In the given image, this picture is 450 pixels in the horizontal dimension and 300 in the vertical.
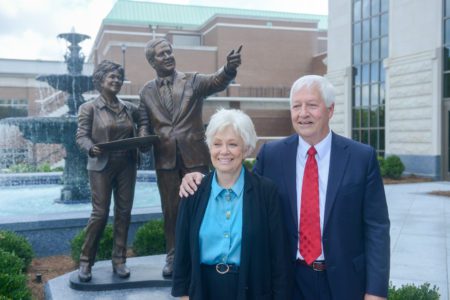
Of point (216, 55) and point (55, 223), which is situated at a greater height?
point (216, 55)

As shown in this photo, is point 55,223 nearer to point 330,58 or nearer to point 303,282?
point 303,282

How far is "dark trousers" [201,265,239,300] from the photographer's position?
2738 mm

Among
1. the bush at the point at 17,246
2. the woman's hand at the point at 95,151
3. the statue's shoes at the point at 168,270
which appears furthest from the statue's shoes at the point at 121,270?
the bush at the point at 17,246

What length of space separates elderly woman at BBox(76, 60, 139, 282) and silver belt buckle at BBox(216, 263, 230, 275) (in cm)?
221

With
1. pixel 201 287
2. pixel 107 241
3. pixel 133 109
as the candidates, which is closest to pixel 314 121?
pixel 201 287

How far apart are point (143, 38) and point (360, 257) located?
46012mm

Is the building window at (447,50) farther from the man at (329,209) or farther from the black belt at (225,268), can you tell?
the black belt at (225,268)

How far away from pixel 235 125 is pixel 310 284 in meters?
1.03

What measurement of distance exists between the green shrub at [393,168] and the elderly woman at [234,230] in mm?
15737

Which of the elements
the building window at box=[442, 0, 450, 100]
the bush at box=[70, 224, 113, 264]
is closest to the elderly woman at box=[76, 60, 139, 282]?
the bush at box=[70, 224, 113, 264]

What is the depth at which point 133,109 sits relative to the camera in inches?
192

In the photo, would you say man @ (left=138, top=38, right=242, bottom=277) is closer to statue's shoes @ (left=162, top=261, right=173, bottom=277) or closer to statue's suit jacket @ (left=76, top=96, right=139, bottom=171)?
statue's shoes @ (left=162, top=261, right=173, bottom=277)

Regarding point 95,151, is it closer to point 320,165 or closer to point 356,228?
point 320,165

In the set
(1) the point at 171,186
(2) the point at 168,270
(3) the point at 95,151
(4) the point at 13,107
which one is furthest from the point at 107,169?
(4) the point at 13,107
